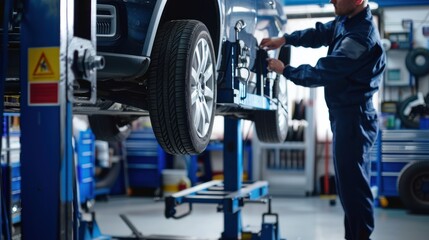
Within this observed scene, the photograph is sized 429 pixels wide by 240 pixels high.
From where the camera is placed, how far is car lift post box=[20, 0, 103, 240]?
1.72 m

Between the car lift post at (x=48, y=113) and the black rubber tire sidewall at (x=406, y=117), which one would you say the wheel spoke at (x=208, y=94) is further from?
the black rubber tire sidewall at (x=406, y=117)

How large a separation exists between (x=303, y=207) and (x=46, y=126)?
18.5 ft

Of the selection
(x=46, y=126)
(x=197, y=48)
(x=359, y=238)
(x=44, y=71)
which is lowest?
(x=359, y=238)

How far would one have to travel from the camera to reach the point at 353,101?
121 inches

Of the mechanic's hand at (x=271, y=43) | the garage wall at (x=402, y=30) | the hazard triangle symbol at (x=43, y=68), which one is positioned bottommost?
the hazard triangle symbol at (x=43, y=68)

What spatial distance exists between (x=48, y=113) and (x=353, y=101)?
1.83 m

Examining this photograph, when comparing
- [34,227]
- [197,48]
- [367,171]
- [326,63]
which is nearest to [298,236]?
[367,171]

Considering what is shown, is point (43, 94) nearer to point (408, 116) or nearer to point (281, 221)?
point (281, 221)

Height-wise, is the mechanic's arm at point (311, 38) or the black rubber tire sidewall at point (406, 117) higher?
the mechanic's arm at point (311, 38)

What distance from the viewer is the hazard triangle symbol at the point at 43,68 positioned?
173cm

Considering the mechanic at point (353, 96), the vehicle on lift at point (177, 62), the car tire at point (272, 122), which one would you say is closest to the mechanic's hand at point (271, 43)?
the vehicle on lift at point (177, 62)

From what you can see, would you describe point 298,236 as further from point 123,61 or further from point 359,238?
point 123,61

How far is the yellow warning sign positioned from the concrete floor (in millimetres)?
2706

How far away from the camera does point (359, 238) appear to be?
305 centimetres
